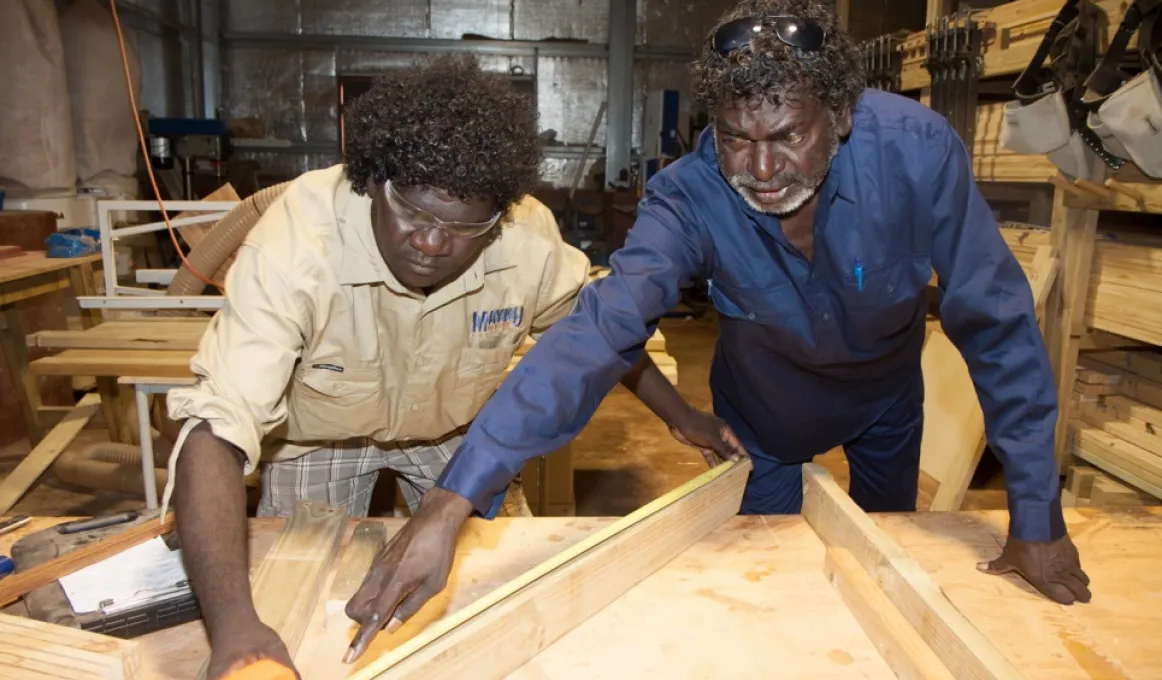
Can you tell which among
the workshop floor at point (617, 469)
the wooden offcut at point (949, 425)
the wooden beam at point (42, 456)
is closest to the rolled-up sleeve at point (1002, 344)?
the wooden offcut at point (949, 425)

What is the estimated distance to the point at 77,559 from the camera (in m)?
1.32

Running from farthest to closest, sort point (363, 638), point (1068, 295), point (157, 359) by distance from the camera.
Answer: point (1068, 295), point (157, 359), point (363, 638)

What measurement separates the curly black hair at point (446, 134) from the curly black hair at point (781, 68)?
370 mm

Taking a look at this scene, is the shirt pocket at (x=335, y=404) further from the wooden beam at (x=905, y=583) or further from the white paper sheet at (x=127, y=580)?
the wooden beam at (x=905, y=583)

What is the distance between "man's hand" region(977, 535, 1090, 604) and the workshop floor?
7.84 ft

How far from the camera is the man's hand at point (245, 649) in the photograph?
3.44 feet

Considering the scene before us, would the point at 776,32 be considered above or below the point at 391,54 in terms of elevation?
below

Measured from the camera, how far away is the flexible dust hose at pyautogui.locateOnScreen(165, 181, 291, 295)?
322 cm

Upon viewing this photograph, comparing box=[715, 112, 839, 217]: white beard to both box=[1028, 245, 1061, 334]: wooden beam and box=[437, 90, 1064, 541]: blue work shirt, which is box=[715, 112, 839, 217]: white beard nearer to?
box=[437, 90, 1064, 541]: blue work shirt

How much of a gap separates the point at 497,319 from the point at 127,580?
89 centimetres

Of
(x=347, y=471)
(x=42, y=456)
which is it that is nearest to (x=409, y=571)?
(x=347, y=471)

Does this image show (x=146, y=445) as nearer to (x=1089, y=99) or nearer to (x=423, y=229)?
(x=423, y=229)

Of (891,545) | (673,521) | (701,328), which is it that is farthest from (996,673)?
(701,328)

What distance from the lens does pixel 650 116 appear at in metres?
8.60
